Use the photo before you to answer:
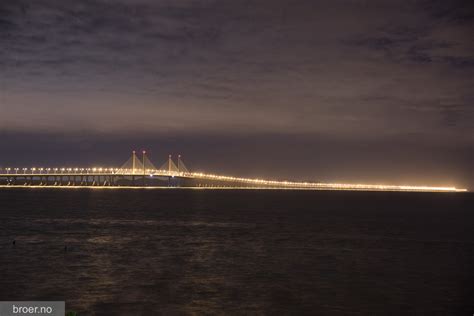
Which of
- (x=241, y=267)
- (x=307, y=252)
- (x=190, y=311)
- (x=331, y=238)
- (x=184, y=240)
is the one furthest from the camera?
(x=331, y=238)

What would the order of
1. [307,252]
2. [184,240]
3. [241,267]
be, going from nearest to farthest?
[241,267]
[307,252]
[184,240]

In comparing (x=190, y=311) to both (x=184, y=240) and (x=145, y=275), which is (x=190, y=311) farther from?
(x=184, y=240)

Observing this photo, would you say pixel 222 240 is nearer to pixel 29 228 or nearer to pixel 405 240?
pixel 405 240

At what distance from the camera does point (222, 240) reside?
42000 mm

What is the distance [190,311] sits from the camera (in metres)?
20.1

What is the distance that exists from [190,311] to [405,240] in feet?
100

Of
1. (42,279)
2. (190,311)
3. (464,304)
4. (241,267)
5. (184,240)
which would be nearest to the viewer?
(190,311)

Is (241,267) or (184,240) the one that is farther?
(184,240)

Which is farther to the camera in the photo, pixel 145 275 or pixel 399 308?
pixel 145 275

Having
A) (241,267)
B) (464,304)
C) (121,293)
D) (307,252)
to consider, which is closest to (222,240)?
(307,252)

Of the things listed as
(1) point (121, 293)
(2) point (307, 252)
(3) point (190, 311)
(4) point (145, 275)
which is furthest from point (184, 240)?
(3) point (190, 311)

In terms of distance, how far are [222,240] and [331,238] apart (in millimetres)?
9783

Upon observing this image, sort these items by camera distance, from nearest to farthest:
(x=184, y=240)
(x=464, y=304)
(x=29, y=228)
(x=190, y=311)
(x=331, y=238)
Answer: (x=190, y=311)
(x=464, y=304)
(x=184, y=240)
(x=331, y=238)
(x=29, y=228)

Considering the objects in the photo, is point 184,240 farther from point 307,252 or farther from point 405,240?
point 405,240
